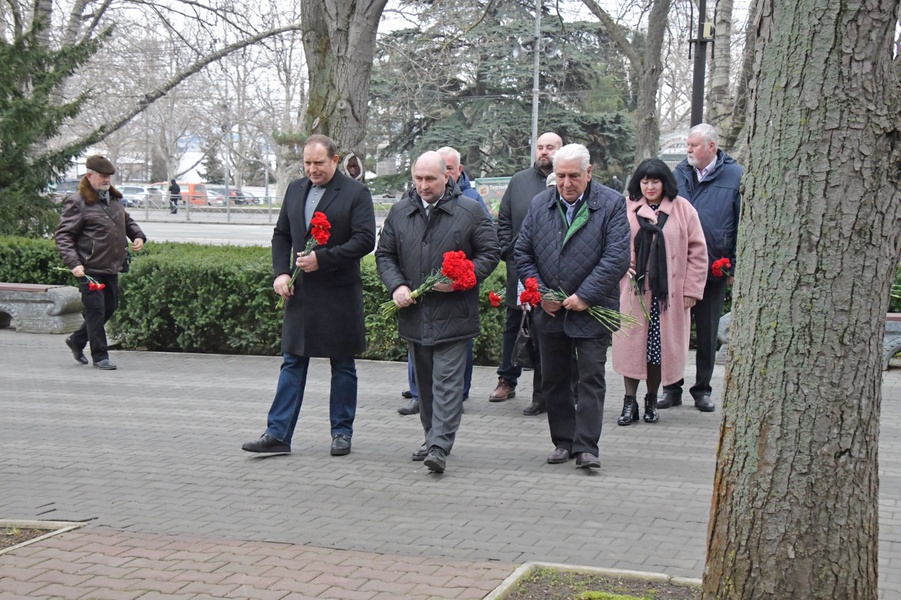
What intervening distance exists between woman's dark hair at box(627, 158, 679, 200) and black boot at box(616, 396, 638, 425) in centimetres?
153

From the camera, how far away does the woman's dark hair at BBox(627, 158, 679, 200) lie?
304 inches

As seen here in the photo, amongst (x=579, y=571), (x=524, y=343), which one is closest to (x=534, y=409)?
(x=524, y=343)

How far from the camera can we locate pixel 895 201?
11.6 feet

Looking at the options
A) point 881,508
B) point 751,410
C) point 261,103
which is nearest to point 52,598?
point 751,410

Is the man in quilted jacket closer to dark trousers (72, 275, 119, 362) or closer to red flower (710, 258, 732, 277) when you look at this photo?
red flower (710, 258, 732, 277)

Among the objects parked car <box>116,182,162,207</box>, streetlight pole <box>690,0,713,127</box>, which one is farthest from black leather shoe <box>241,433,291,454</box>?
parked car <box>116,182,162,207</box>

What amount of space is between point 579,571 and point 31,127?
14.0m

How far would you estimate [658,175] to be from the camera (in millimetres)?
7730

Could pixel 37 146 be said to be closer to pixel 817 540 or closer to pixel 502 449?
pixel 502 449

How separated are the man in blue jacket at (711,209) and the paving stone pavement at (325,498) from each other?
0.61 m

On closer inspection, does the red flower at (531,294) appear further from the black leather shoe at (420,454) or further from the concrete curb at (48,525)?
the concrete curb at (48,525)

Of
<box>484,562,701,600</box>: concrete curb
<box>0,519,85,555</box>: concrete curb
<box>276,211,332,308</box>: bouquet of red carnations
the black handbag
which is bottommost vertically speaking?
<box>0,519,85,555</box>: concrete curb

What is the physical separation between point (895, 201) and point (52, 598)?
3.60 meters

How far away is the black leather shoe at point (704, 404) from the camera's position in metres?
8.34
